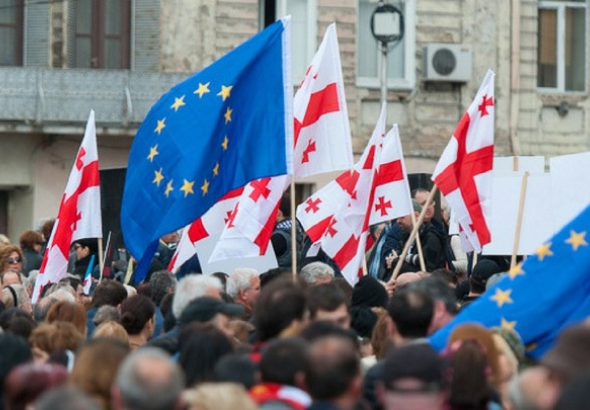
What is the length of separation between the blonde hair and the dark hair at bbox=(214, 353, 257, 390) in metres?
0.68

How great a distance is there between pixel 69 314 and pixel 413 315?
2.70 m

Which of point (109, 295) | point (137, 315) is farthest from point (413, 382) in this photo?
point (109, 295)

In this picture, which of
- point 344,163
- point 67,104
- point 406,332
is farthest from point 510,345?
point 67,104

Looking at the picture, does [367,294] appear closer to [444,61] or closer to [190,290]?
[190,290]

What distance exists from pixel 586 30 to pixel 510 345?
848 inches

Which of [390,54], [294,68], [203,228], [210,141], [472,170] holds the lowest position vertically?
[203,228]

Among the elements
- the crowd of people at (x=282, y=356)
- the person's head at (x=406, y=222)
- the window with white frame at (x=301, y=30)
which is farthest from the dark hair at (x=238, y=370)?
the window with white frame at (x=301, y=30)

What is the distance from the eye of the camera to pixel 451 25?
98.6 feet

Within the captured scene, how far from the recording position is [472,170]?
15.4 meters

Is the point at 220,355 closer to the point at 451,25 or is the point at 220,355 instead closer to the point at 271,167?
the point at 271,167

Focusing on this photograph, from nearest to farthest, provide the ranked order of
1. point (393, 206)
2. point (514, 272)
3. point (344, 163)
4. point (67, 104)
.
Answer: point (514, 272) → point (344, 163) → point (393, 206) → point (67, 104)

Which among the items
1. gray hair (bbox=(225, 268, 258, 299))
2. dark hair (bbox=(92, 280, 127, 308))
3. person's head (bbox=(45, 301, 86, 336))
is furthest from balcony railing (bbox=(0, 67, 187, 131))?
person's head (bbox=(45, 301, 86, 336))

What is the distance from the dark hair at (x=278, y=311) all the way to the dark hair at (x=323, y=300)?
64 centimetres

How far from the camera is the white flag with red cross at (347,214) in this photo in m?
15.4
